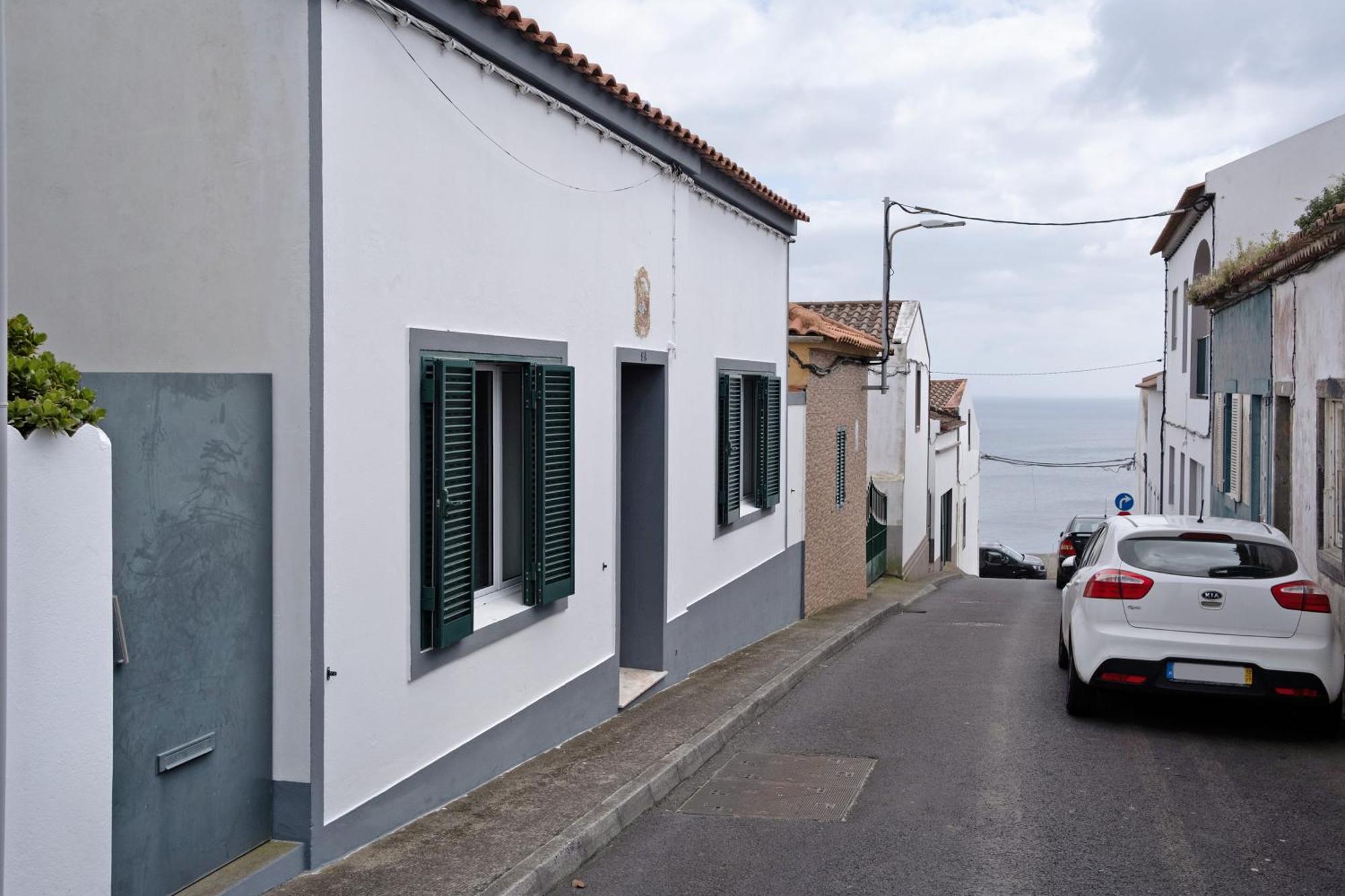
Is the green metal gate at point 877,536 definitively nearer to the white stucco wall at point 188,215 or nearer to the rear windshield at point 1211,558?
the rear windshield at point 1211,558

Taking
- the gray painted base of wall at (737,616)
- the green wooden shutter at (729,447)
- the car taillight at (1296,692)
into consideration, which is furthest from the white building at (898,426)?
the car taillight at (1296,692)

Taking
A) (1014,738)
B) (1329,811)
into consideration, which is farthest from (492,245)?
(1329,811)

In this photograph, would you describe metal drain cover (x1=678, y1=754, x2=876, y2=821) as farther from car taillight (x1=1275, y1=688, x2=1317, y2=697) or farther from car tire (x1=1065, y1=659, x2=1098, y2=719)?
car taillight (x1=1275, y1=688, x2=1317, y2=697)

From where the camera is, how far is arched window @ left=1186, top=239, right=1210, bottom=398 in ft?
74.3

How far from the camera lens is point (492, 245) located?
724 centimetres

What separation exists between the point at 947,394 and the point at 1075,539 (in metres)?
13.5

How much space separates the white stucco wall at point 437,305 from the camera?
18.9 feet

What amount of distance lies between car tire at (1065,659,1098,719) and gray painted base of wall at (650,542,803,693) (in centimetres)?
320

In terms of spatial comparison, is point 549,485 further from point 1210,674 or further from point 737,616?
point 737,616

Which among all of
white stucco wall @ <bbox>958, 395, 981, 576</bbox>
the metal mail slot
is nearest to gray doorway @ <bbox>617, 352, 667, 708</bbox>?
the metal mail slot

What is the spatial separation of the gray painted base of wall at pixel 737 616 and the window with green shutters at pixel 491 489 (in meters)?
2.84

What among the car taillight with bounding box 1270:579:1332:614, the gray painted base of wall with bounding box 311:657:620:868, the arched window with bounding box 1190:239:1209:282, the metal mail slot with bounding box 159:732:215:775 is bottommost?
the gray painted base of wall with bounding box 311:657:620:868

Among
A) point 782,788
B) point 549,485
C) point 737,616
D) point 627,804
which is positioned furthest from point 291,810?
point 737,616

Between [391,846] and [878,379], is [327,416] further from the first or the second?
[878,379]
